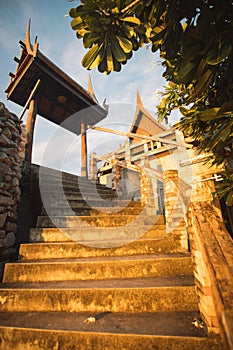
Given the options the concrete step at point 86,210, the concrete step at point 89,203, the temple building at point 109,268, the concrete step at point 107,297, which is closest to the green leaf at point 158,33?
the temple building at point 109,268

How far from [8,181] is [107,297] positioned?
6.41 ft

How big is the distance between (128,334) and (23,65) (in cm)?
603

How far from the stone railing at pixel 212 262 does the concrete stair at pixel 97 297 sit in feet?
0.65

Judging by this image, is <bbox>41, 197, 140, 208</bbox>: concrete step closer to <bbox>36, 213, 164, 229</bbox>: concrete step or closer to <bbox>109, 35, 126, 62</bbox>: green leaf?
<bbox>36, 213, 164, 229</bbox>: concrete step

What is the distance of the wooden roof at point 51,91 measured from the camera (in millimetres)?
4582

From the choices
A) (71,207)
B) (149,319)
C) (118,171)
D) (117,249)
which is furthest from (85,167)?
(149,319)

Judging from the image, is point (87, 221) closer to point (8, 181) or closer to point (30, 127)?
point (8, 181)

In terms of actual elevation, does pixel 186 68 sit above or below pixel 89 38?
below

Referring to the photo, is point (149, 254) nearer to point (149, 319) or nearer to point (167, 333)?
point (149, 319)

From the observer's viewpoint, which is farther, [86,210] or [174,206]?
[86,210]

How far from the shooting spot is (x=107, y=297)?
5.10ft

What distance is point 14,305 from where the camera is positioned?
1632 mm

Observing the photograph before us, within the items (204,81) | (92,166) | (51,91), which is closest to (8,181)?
(204,81)

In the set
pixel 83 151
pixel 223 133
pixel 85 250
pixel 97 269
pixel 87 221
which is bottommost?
pixel 97 269
